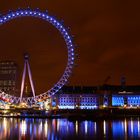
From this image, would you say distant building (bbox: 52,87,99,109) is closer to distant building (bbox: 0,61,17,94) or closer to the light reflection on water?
distant building (bbox: 0,61,17,94)

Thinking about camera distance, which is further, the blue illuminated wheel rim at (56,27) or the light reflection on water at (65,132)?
the blue illuminated wheel rim at (56,27)

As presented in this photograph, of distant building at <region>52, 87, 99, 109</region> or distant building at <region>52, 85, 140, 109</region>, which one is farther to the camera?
distant building at <region>52, 85, 140, 109</region>

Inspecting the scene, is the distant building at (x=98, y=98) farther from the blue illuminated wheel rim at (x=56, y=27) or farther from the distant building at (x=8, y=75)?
the blue illuminated wheel rim at (x=56, y=27)

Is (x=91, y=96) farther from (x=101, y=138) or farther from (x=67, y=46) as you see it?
(x=101, y=138)

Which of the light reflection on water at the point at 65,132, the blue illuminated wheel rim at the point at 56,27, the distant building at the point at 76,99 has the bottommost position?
the light reflection on water at the point at 65,132

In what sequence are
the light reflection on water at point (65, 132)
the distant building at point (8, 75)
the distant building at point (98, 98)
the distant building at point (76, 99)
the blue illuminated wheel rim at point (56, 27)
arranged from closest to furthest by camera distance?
the light reflection on water at point (65, 132), the blue illuminated wheel rim at point (56, 27), the distant building at point (76, 99), the distant building at point (98, 98), the distant building at point (8, 75)

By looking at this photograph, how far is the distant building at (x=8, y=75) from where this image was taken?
13188cm

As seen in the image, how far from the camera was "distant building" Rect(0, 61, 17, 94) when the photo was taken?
13188cm

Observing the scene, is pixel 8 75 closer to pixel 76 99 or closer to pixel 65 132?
pixel 76 99

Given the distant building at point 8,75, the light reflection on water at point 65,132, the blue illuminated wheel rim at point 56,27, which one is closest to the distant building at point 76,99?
the distant building at point 8,75

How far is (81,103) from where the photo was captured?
111688 millimetres

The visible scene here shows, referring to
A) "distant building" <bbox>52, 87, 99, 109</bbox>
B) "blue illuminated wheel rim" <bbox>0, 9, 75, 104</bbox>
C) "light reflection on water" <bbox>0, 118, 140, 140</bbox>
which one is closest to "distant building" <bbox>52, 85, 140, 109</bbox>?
"distant building" <bbox>52, 87, 99, 109</bbox>

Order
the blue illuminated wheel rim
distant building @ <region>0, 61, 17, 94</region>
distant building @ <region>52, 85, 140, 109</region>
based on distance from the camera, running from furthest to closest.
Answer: distant building @ <region>0, 61, 17, 94</region> → distant building @ <region>52, 85, 140, 109</region> → the blue illuminated wheel rim

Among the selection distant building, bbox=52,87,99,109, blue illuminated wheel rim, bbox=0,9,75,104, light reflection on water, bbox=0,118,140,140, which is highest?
blue illuminated wheel rim, bbox=0,9,75,104
